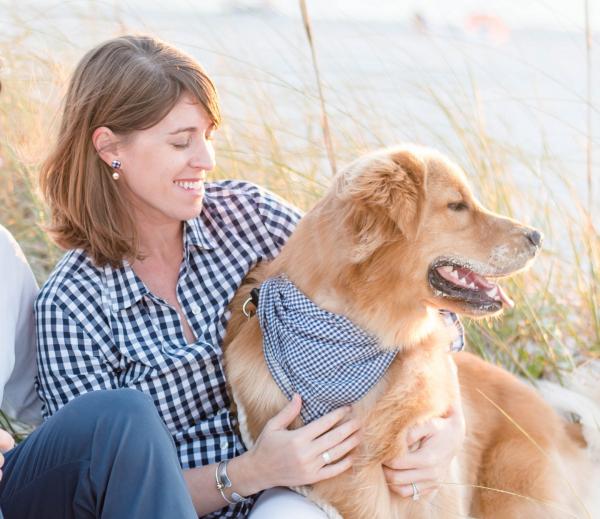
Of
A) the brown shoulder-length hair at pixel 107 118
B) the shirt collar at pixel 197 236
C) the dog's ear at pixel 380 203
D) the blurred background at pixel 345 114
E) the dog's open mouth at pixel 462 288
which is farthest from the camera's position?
the blurred background at pixel 345 114

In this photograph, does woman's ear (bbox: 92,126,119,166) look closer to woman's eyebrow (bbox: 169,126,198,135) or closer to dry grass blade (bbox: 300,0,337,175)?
woman's eyebrow (bbox: 169,126,198,135)

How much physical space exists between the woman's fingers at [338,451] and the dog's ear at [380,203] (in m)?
0.51

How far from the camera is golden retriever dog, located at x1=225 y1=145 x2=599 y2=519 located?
2.25 metres

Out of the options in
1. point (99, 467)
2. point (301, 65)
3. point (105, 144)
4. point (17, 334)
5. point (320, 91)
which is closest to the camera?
point (99, 467)

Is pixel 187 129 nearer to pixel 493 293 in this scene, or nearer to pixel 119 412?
pixel 119 412

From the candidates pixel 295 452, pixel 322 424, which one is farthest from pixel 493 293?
pixel 295 452

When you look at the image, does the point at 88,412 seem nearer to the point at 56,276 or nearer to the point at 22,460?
the point at 22,460

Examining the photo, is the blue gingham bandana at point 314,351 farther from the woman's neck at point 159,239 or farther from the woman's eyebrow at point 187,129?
the woman's eyebrow at point 187,129

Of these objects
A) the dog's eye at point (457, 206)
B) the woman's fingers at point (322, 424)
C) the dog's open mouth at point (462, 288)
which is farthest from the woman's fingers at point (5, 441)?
the dog's eye at point (457, 206)

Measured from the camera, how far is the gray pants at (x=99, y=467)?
1.95m

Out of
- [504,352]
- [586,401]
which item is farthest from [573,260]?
[586,401]

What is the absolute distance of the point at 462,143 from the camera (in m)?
3.62

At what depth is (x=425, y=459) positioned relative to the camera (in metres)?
2.36

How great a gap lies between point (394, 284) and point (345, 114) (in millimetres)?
1401
